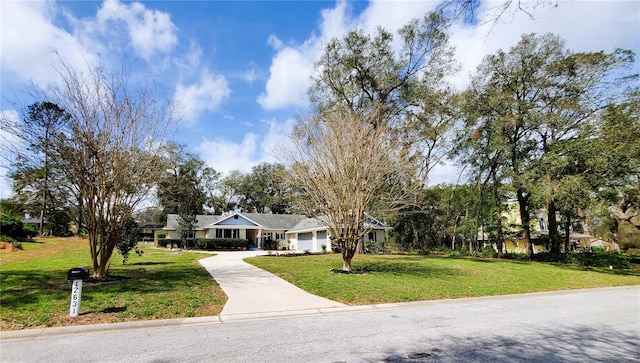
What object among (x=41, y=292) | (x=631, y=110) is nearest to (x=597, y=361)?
(x=41, y=292)

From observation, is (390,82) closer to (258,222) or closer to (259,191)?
(258,222)

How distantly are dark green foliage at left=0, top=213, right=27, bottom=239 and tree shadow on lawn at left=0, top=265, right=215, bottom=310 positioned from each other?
17.5 metres

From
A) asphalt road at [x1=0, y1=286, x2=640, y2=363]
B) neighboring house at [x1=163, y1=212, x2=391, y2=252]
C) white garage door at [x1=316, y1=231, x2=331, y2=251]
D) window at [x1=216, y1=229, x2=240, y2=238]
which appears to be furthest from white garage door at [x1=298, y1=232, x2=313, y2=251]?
asphalt road at [x1=0, y1=286, x2=640, y2=363]

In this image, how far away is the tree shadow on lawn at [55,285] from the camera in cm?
734

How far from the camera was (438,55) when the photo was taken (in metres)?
23.8

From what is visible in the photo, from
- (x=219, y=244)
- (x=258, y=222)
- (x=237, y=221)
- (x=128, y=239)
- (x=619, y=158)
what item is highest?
(x=619, y=158)

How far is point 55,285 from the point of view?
8.85 metres

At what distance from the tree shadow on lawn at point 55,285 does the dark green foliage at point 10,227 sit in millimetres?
17476

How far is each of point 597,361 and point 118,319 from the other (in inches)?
300

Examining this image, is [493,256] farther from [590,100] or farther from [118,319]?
[118,319]

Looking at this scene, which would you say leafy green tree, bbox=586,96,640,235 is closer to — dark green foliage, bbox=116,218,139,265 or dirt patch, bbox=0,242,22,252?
dark green foliage, bbox=116,218,139,265

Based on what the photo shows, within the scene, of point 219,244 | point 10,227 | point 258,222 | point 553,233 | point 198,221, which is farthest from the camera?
point 198,221

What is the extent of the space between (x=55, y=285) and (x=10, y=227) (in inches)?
853

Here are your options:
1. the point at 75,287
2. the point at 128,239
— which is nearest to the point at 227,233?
the point at 128,239
